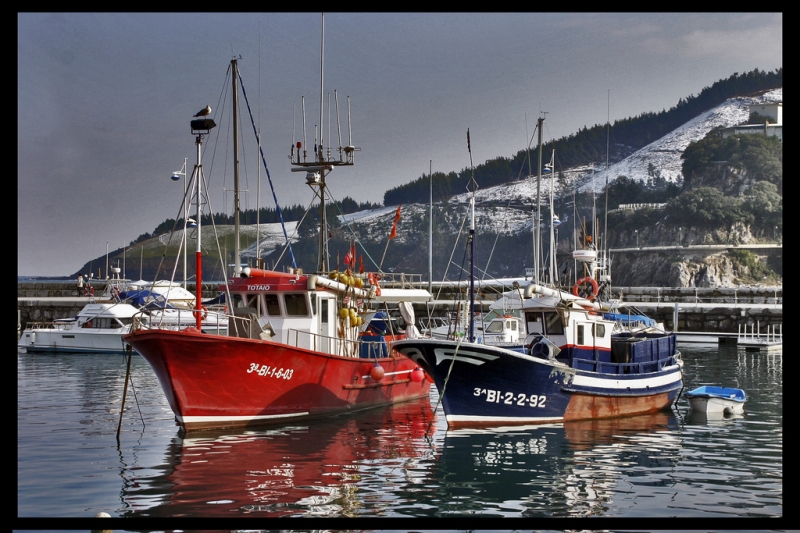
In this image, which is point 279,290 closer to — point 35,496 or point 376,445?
point 376,445

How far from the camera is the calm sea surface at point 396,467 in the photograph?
29.0 ft

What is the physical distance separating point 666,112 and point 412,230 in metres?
72.8

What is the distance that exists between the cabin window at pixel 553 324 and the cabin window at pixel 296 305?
4.88m

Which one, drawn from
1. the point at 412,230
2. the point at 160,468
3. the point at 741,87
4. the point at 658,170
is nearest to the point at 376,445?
the point at 160,468

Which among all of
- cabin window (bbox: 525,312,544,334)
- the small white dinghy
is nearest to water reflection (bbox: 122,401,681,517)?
the small white dinghy

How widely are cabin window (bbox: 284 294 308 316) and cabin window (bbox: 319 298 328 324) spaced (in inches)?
17.6

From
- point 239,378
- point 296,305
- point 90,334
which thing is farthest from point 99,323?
point 239,378

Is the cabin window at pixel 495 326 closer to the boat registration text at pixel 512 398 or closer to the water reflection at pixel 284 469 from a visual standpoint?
the water reflection at pixel 284 469

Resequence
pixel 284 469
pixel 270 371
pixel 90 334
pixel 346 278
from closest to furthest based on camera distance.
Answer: pixel 284 469, pixel 270 371, pixel 346 278, pixel 90 334

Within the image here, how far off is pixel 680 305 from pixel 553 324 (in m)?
30.2

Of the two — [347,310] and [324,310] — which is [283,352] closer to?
[324,310]

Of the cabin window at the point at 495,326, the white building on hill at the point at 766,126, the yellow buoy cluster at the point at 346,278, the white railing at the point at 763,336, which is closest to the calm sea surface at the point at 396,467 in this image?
the yellow buoy cluster at the point at 346,278

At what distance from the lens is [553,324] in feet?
54.3

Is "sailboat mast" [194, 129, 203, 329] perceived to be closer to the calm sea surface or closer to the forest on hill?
the calm sea surface
